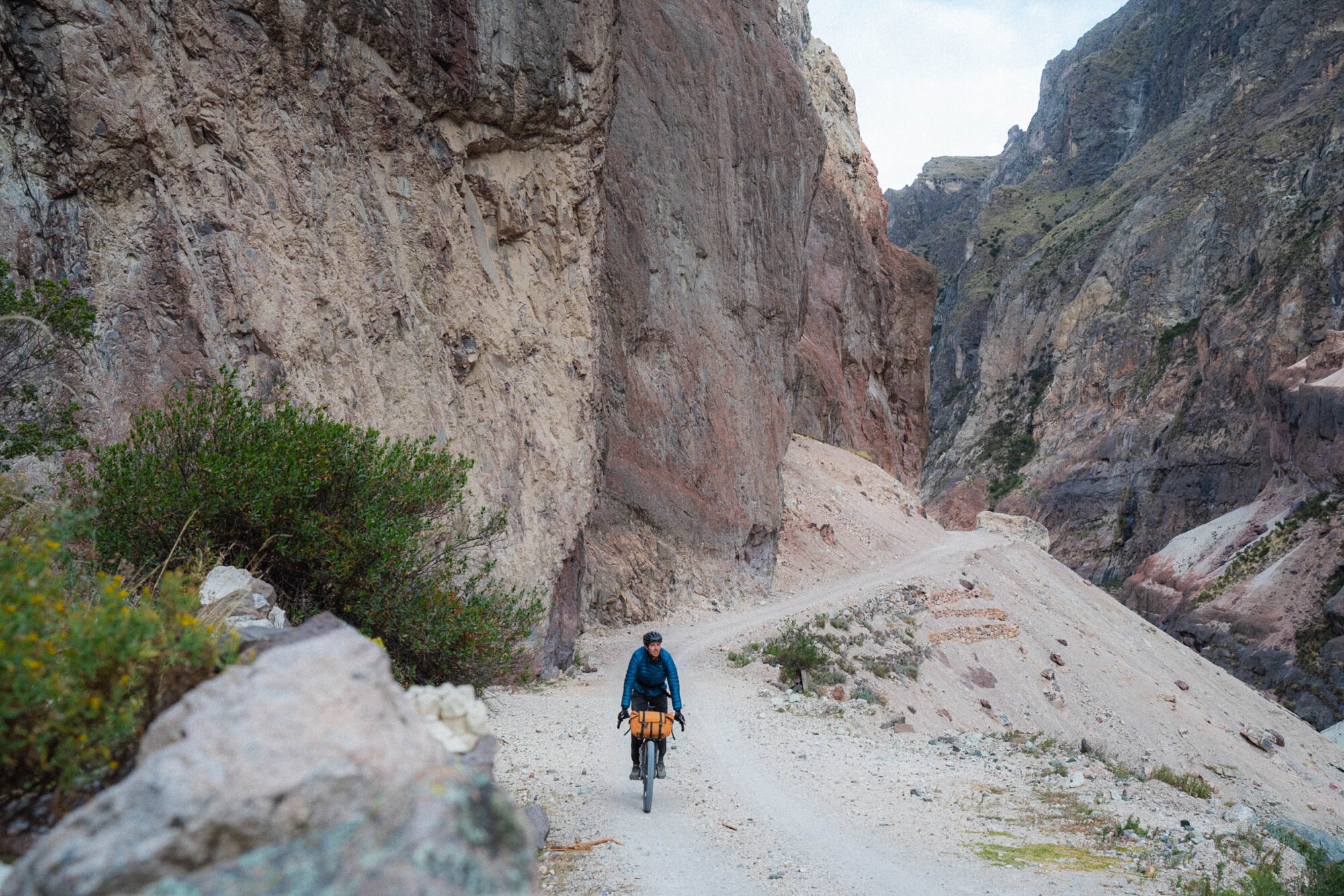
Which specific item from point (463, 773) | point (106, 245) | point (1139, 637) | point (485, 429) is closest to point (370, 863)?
point (463, 773)

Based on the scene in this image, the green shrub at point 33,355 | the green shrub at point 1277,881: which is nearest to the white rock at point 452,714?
the green shrub at point 33,355

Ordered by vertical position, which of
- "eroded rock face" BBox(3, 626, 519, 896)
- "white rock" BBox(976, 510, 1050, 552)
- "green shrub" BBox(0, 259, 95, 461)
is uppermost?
"white rock" BBox(976, 510, 1050, 552)

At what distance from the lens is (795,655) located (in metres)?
16.0

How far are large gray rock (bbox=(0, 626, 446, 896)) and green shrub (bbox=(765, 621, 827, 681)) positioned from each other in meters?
13.7

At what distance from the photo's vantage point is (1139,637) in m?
32.2

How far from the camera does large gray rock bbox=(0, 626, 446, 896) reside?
217 centimetres

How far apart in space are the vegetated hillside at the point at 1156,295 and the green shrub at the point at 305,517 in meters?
60.8

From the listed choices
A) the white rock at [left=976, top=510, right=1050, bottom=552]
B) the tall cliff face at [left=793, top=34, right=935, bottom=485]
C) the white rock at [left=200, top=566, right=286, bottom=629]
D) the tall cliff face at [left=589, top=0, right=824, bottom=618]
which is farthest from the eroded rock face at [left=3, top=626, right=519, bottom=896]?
the white rock at [left=976, top=510, right=1050, bottom=552]

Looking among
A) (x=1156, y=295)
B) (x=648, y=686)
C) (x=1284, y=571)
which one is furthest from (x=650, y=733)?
(x=1156, y=295)

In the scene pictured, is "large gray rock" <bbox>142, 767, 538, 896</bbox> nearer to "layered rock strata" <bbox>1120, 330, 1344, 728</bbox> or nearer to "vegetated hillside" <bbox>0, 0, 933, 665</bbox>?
"vegetated hillside" <bbox>0, 0, 933, 665</bbox>

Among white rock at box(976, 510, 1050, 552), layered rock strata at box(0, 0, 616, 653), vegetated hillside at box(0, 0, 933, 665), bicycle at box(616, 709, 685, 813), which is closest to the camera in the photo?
bicycle at box(616, 709, 685, 813)

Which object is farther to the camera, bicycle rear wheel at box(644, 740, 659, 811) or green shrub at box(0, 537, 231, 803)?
bicycle rear wheel at box(644, 740, 659, 811)

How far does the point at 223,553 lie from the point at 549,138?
12145 millimetres

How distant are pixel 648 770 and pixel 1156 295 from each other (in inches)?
3596
